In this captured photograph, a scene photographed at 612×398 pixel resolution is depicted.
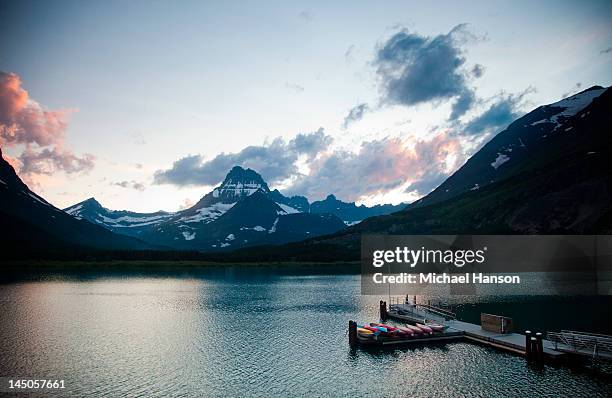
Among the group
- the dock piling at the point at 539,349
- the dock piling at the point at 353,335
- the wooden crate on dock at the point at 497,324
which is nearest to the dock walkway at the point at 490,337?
the wooden crate on dock at the point at 497,324

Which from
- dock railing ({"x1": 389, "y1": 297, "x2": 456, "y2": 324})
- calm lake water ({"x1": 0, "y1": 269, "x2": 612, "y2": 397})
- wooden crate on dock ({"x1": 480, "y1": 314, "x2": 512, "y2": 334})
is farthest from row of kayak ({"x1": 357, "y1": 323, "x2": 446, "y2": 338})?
dock railing ({"x1": 389, "y1": 297, "x2": 456, "y2": 324})

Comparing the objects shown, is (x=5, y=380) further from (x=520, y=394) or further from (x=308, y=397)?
(x=520, y=394)

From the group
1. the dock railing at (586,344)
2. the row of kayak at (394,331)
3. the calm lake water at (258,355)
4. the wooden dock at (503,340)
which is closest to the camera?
the calm lake water at (258,355)

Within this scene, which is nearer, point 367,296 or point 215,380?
point 215,380

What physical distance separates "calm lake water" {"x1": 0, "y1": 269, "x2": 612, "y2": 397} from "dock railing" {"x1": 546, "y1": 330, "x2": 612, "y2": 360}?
159 centimetres

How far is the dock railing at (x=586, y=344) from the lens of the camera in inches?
1822

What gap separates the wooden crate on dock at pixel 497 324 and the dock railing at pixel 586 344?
8.80 meters

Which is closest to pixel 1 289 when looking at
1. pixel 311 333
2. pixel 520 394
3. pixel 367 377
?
pixel 311 333

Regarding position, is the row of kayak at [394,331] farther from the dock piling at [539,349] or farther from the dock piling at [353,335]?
the dock piling at [539,349]

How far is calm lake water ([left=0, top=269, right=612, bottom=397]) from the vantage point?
139 ft

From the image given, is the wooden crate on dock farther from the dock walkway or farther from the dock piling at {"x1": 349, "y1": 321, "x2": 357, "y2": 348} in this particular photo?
the dock piling at {"x1": 349, "y1": 321, "x2": 357, "y2": 348}

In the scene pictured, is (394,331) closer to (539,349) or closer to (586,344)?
(539,349)

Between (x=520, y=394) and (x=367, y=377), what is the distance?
46.2 feet

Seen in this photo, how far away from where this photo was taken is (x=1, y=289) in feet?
426
